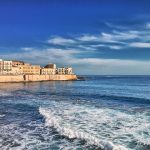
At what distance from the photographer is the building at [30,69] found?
449ft

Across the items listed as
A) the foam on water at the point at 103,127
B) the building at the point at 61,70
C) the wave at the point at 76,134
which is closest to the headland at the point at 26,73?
A: the building at the point at 61,70

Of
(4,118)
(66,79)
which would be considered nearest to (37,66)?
(66,79)

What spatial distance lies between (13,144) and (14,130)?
354 cm

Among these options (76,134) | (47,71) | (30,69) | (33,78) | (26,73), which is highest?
(30,69)

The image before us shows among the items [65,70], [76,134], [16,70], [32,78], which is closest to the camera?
[76,134]

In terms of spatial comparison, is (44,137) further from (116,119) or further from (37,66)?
(37,66)

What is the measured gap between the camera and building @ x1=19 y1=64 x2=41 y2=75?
136875 mm

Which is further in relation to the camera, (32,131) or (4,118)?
(4,118)

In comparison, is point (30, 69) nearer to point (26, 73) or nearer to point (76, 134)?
point (26, 73)

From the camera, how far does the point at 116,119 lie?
2364cm

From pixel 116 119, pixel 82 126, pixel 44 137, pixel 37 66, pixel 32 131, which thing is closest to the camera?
pixel 44 137

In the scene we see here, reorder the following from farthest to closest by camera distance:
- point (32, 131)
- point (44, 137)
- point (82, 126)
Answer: point (82, 126)
point (32, 131)
point (44, 137)

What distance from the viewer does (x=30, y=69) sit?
13938 cm

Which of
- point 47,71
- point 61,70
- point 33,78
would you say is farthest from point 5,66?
point 61,70
